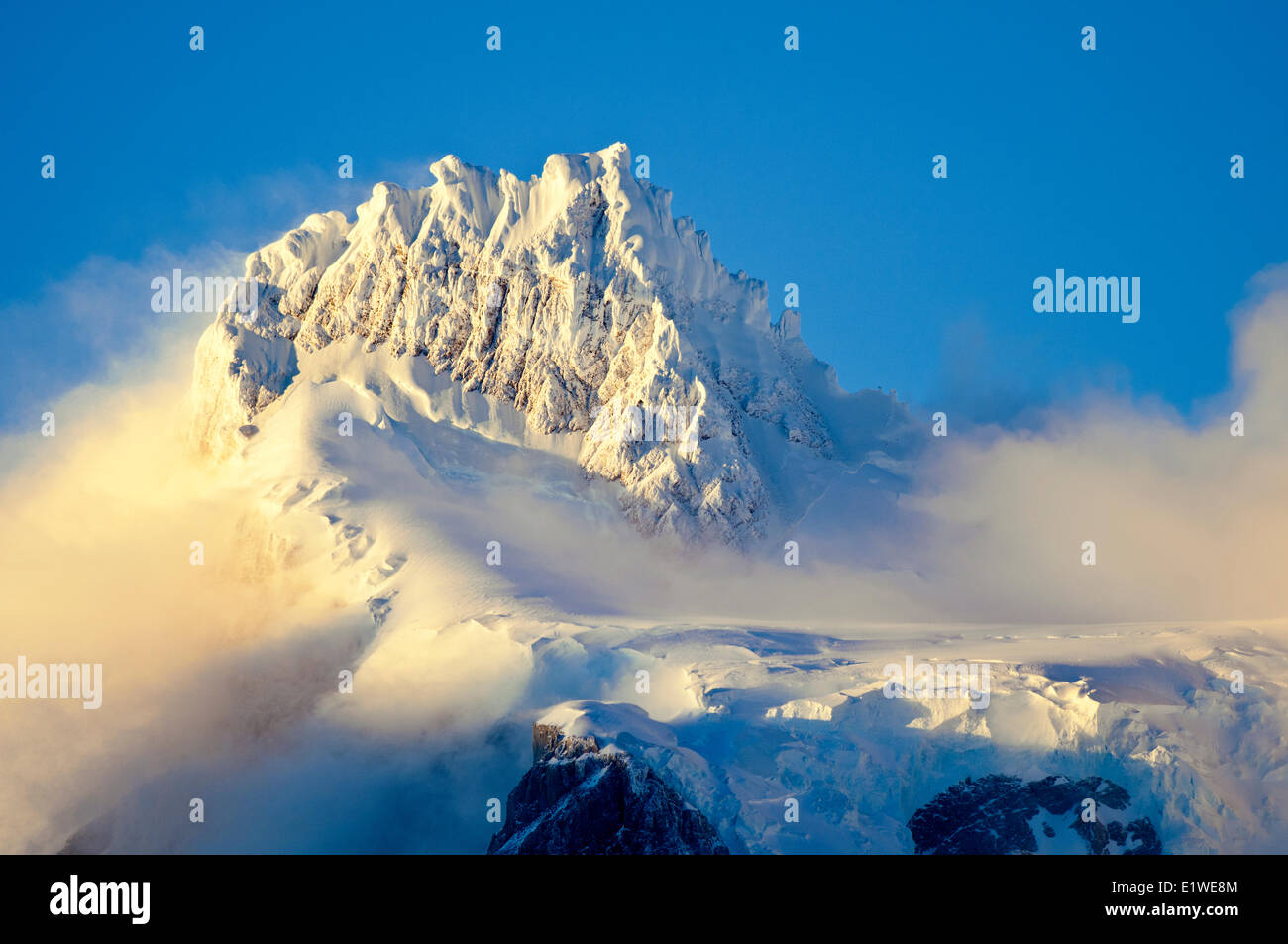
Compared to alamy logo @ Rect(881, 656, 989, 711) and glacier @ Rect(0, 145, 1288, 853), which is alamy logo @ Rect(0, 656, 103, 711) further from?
alamy logo @ Rect(881, 656, 989, 711)

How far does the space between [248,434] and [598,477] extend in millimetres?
33715

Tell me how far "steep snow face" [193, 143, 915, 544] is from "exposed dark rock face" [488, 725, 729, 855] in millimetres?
53980

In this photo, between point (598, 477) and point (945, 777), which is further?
point (598, 477)

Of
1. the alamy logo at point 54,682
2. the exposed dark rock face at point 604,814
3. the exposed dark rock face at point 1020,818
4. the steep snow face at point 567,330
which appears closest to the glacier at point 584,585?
the steep snow face at point 567,330

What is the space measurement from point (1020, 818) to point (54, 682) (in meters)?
74.2

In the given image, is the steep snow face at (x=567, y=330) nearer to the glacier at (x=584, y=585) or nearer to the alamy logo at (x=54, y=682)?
the glacier at (x=584, y=585)

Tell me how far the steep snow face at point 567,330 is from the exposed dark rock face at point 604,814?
177ft

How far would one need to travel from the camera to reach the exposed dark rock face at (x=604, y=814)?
8919cm

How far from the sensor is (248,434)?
15112 centimetres

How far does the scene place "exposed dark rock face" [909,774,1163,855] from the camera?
98.4m
